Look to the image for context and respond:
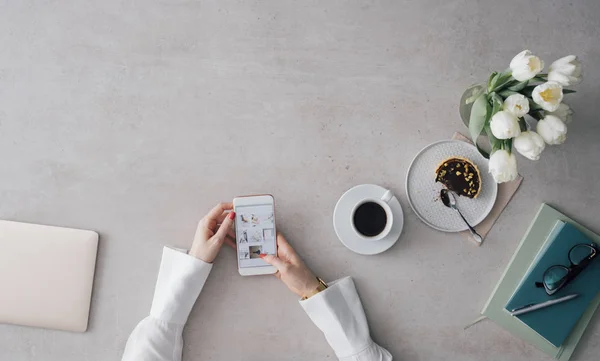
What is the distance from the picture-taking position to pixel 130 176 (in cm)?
123

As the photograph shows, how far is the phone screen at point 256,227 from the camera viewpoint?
3.83 ft

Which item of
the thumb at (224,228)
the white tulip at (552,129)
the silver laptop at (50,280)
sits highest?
the white tulip at (552,129)

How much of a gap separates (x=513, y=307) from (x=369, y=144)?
0.51 m

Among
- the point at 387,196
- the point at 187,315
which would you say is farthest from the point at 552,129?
the point at 187,315

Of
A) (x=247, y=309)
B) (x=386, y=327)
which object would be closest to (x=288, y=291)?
(x=247, y=309)

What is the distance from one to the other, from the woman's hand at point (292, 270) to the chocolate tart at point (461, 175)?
37 centimetres

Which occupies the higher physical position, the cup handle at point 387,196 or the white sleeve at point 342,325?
the cup handle at point 387,196

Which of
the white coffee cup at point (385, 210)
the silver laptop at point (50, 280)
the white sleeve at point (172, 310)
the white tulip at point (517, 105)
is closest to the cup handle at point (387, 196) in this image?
the white coffee cup at point (385, 210)

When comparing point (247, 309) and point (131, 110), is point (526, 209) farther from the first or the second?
point (131, 110)

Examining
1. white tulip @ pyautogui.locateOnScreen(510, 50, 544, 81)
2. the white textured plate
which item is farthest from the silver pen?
white tulip @ pyautogui.locateOnScreen(510, 50, 544, 81)

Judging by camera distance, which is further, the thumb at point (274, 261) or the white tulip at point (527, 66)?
the thumb at point (274, 261)

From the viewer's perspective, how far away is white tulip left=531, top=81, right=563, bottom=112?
907 mm

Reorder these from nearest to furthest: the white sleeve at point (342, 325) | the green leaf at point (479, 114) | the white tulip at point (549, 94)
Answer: the white tulip at point (549, 94) < the green leaf at point (479, 114) < the white sleeve at point (342, 325)

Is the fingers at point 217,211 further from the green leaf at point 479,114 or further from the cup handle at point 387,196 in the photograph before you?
the green leaf at point 479,114
